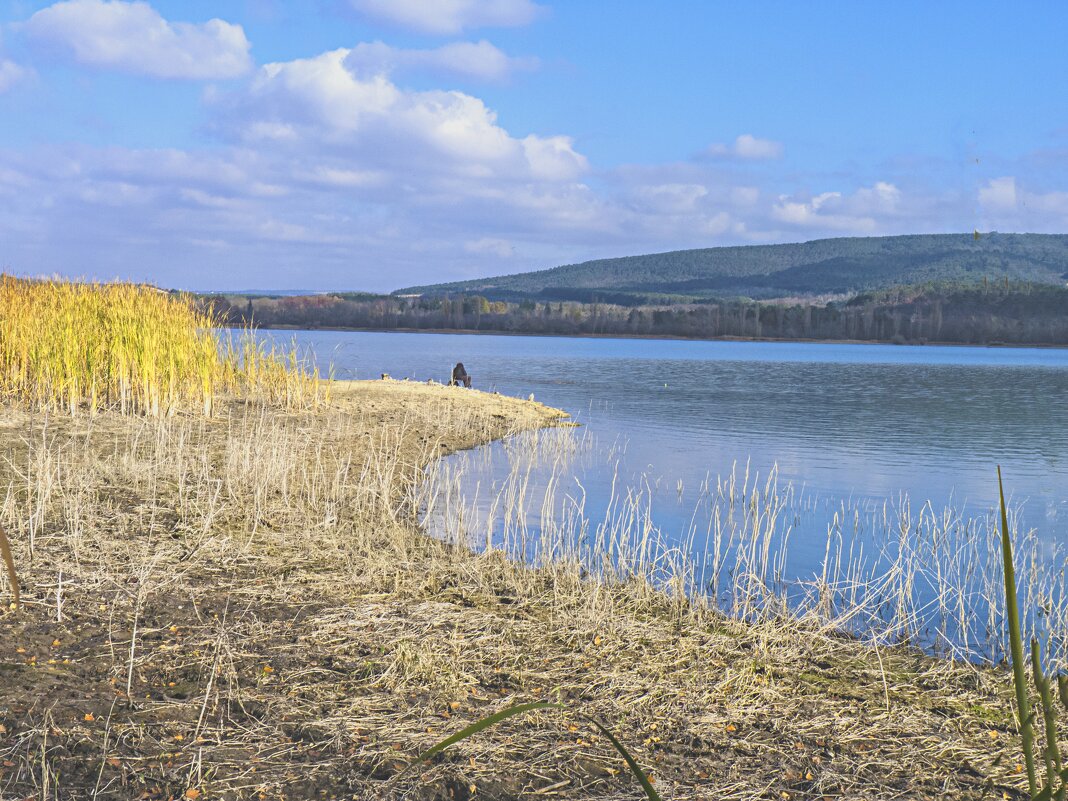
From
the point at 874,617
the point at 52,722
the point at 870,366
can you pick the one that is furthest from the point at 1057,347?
the point at 52,722

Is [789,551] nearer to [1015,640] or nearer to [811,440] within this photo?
[1015,640]

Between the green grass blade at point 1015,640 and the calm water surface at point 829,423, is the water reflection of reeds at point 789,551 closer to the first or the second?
the calm water surface at point 829,423

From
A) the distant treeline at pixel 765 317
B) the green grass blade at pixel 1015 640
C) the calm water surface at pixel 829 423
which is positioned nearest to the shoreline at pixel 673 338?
the distant treeline at pixel 765 317

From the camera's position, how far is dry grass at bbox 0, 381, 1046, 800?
131 inches

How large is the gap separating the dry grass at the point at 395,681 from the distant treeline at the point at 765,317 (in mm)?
65749

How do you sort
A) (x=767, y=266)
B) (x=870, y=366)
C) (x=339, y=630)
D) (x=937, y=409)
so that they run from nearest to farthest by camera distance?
(x=339, y=630) → (x=937, y=409) → (x=870, y=366) → (x=767, y=266)

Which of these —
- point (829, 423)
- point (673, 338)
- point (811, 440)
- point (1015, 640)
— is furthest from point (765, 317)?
point (1015, 640)

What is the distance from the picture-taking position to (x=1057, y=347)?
235ft

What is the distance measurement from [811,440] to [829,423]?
333cm

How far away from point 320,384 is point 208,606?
10878mm

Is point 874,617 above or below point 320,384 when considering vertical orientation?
below

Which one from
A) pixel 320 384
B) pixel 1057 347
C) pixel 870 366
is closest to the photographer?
pixel 320 384

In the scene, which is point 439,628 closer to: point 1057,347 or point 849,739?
point 849,739

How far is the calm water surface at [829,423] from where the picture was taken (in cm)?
1266
